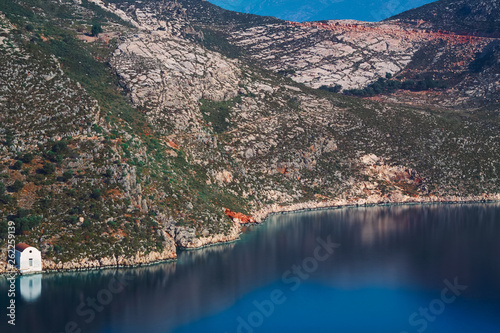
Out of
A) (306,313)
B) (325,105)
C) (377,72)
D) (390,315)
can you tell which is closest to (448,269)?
(390,315)

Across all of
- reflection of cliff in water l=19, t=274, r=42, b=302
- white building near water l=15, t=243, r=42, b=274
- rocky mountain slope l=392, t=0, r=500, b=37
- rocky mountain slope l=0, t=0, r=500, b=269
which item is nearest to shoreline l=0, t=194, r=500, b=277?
rocky mountain slope l=0, t=0, r=500, b=269

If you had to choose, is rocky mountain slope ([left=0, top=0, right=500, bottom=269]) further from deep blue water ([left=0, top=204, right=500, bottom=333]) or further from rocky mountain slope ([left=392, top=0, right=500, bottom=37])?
rocky mountain slope ([left=392, top=0, right=500, bottom=37])

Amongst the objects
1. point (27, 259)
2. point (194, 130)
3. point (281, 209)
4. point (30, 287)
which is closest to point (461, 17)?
point (281, 209)

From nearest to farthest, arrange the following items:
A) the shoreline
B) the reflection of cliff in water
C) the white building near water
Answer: the reflection of cliff in water, the white building near water, the shoreline

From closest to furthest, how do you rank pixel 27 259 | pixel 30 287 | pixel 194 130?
pixel 30 287 → pixel 27 259 → pixel 194 130

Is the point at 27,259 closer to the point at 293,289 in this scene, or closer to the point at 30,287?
the point at 30,287

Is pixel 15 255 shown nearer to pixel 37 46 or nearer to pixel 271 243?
pixel 271 243
